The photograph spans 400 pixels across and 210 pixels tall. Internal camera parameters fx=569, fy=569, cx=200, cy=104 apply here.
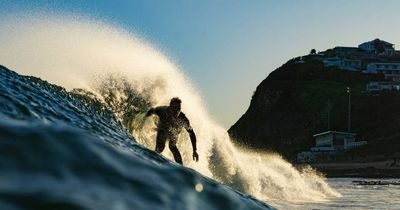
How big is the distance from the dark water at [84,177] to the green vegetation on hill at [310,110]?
81348 millimetres

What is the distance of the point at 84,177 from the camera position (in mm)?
3006

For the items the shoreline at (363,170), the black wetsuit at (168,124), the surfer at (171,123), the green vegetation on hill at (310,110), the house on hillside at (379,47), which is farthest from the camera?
the house on hillside at (379,47)

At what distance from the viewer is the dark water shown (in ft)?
8.70

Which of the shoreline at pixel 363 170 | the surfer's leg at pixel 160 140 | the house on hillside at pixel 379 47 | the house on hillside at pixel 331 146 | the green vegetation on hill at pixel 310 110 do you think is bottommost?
the surfer's leg at pixel 160 140

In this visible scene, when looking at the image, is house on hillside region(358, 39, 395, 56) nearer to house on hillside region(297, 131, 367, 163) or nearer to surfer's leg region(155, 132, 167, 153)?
house on hillside region(297, 131, 367, 163)

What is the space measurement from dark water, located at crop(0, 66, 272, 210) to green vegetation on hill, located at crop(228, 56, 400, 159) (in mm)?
81348

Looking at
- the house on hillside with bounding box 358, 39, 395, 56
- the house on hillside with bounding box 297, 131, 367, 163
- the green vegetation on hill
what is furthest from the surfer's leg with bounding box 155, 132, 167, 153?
the house on hillside with bounding box 358, 39, 395, 56

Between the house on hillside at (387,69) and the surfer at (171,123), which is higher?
the house on hillside at (387,69)

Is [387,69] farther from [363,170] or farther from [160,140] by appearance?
[160,140]

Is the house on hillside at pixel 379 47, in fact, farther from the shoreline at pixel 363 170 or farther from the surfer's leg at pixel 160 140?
the surfer's leg at pixel 160 140

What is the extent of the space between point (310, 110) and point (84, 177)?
13508 centimetres

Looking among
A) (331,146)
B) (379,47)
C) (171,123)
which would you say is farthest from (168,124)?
(379,47)

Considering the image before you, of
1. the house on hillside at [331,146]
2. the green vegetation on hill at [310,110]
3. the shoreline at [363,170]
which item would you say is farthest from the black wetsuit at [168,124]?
the house on hillside at [331,146]

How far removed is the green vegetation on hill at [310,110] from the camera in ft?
352
